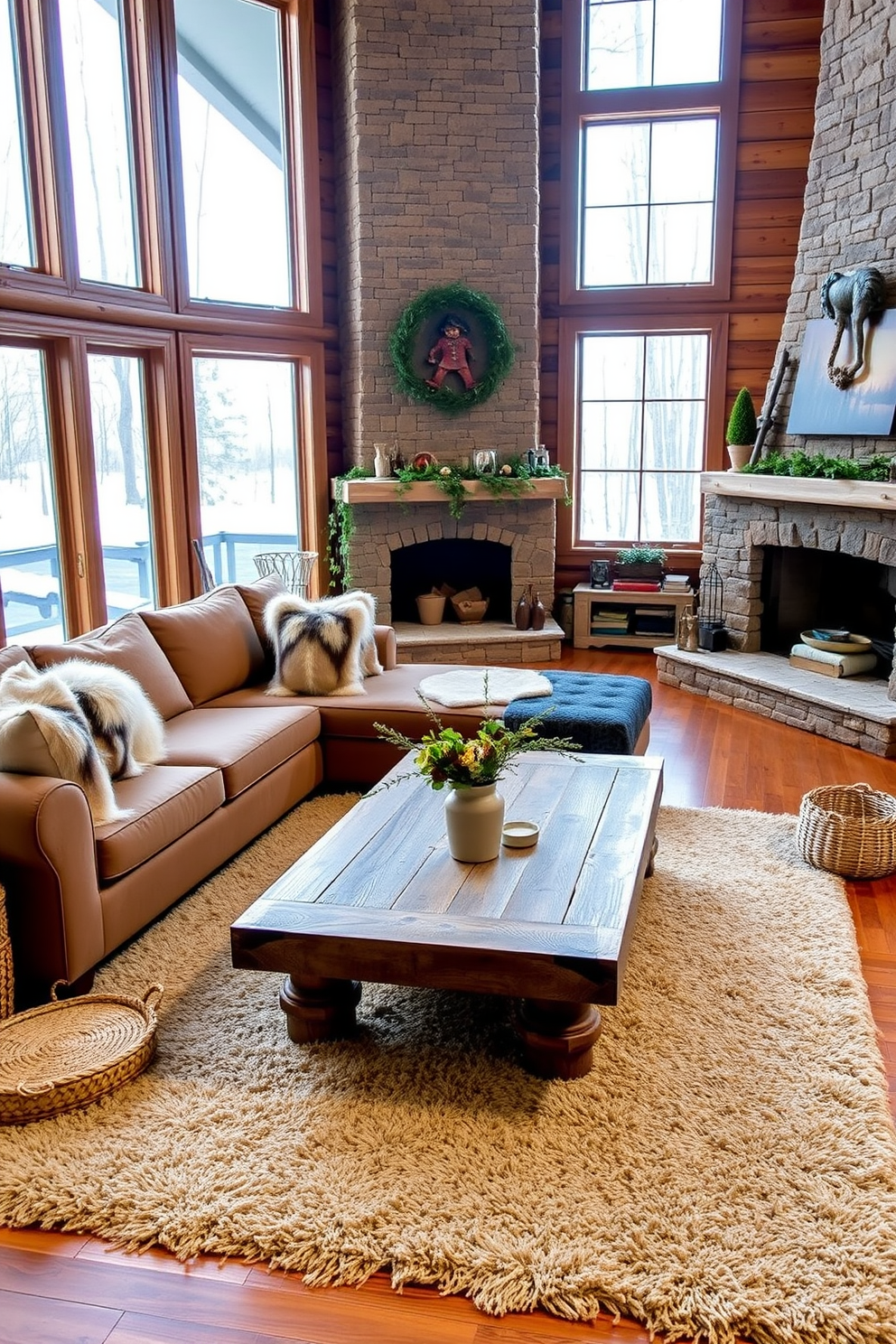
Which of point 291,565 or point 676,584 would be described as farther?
point 676,584

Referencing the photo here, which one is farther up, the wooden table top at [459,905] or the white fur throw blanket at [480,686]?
the white fur throw blanket at [480,686]

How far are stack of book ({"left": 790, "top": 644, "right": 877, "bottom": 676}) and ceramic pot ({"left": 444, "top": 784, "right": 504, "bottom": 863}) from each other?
3.54 metres

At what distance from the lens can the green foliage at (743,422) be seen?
21.1 feet

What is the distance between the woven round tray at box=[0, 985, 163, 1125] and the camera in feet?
7.98

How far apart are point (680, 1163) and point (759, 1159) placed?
171mm

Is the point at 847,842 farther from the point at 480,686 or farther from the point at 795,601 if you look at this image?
the point at 795,601

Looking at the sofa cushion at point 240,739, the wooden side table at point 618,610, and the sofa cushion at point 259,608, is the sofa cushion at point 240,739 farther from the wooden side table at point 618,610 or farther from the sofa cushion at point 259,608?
the wooden side table at point 618,610

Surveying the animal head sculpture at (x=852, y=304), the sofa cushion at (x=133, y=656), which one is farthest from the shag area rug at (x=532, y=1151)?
the animal head sculpture at (x=852, y=304)

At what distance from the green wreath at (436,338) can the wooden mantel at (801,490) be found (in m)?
1.55

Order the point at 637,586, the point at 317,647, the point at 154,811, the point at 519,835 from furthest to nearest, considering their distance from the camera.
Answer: the point at 637,586, the point at 317,647, the point at 154,811, the point at 519,835

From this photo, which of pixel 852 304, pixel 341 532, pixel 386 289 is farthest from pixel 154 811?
pixel 386 289

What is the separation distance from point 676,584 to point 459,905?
519 cm

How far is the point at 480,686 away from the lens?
4.71 meters

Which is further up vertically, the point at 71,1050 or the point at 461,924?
the point at 461,924
